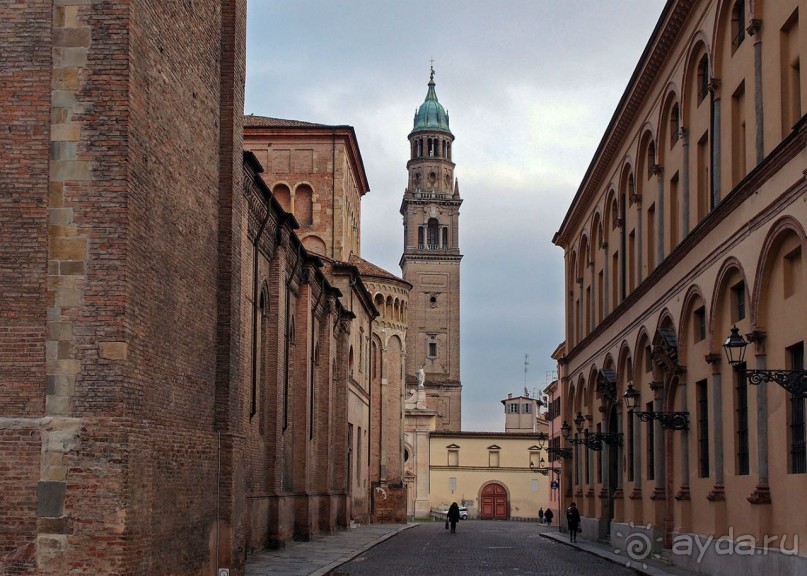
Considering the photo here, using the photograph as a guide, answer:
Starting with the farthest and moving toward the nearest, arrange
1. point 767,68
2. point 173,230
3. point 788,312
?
point 767,68
point 788,312
point 173,230

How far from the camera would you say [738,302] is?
20234 millimetres

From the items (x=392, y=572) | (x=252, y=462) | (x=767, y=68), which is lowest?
(x=392, y=572)

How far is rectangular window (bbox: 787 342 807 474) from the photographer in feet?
53.6

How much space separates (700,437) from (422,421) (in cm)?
6069

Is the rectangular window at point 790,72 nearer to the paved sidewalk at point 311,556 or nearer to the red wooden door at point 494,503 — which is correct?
the paved sidewalk at point 311,556

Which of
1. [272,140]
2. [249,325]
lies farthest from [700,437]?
[272,140]

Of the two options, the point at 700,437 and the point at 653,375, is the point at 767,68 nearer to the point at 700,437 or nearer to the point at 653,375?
the point at 700,437

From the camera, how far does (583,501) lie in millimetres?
41156

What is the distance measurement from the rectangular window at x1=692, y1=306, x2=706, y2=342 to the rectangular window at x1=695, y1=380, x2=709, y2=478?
0.87 m

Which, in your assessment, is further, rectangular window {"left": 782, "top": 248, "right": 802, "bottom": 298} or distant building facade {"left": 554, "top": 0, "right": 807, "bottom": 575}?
distant building facade {"left": 554, "top": 0, "right": 807, "bottom": 575}

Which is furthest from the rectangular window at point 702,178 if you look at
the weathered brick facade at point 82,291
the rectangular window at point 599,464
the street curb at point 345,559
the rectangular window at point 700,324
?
the rectangular window at point 599,464

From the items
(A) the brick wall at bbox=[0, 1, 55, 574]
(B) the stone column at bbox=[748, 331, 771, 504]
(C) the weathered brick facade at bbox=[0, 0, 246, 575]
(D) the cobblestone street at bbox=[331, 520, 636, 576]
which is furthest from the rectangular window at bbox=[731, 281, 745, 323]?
(A) the brick wall at bbox=[0, 1, 55, 574]

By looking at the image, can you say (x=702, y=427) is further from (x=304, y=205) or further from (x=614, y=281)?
(x=304, y=205)

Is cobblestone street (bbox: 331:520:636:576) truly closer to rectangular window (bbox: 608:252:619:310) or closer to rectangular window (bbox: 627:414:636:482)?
→ rectangular window (bbox: 627:414:636:482)
